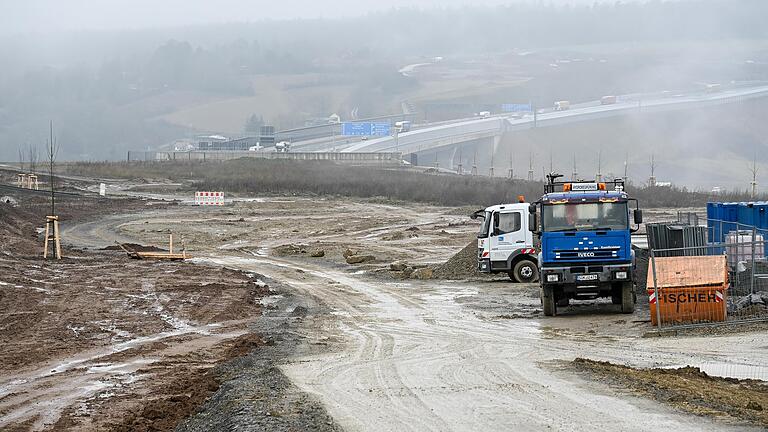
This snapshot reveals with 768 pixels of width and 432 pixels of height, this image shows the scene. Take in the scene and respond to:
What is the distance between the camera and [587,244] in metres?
25.3

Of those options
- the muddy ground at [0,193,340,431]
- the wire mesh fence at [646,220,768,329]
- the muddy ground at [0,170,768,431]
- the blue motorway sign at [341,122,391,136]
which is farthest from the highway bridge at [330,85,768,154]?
the wire mesh fence at [646,220,768,329]

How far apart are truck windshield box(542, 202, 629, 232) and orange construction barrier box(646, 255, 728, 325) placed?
8.98 ft

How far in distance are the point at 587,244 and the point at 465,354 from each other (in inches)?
257

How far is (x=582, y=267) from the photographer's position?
25.3 m

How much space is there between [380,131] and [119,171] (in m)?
49.8

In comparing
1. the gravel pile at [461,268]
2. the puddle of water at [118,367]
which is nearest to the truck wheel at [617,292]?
the puddle of water at [118,367]

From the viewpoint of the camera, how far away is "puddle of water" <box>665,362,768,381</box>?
16.4 m

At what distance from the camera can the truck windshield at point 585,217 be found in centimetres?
2536

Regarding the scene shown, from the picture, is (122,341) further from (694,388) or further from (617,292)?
(694,388)

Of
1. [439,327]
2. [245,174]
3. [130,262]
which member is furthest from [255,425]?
[245,174]

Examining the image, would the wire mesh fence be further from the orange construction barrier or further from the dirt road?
the dirt road

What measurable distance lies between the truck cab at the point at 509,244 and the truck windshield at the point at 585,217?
827 cm

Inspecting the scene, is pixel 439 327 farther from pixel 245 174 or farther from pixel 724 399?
pixel 245 174

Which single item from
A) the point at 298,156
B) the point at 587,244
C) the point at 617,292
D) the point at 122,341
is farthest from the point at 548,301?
the point at 298,156
